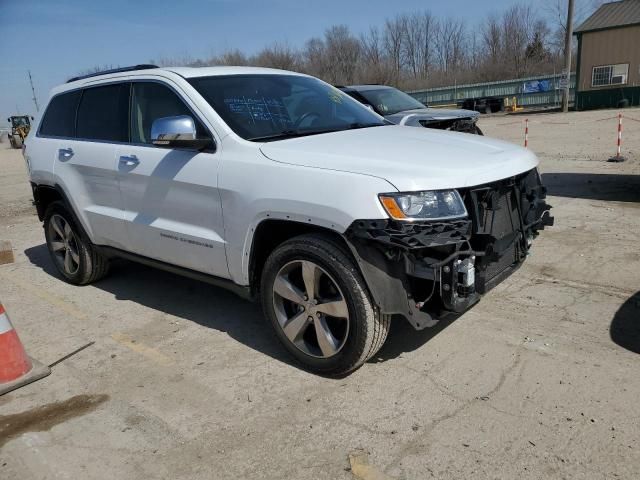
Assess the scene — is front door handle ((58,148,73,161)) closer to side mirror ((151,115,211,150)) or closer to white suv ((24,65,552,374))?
white suv ((24,65,552,374))

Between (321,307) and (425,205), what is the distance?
2.98 feet

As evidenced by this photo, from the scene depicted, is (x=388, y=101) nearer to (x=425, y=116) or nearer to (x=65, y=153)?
(x=425, y=116)

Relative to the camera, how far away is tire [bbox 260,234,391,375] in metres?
3.14

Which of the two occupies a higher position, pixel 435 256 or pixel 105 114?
pixel 105 114

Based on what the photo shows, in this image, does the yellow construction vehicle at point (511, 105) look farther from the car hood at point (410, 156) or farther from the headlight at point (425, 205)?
the headlight at point (425, 205)

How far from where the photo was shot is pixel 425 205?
2.94m

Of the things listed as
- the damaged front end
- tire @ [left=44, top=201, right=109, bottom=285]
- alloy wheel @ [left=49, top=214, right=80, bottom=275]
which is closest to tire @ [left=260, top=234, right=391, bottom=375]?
the damaged front end

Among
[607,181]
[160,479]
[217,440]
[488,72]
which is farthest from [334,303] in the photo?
[488,72]

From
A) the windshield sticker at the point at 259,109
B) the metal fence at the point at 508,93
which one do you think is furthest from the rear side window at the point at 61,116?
the metal fence at the point at 508,93

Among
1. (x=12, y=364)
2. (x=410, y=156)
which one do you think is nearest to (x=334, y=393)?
(x=410, y=156)

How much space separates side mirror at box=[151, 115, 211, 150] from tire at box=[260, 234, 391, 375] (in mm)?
939

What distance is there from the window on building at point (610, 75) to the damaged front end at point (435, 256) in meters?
35.1

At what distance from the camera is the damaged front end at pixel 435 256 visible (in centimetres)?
290

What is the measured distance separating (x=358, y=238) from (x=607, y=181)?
300 inches
